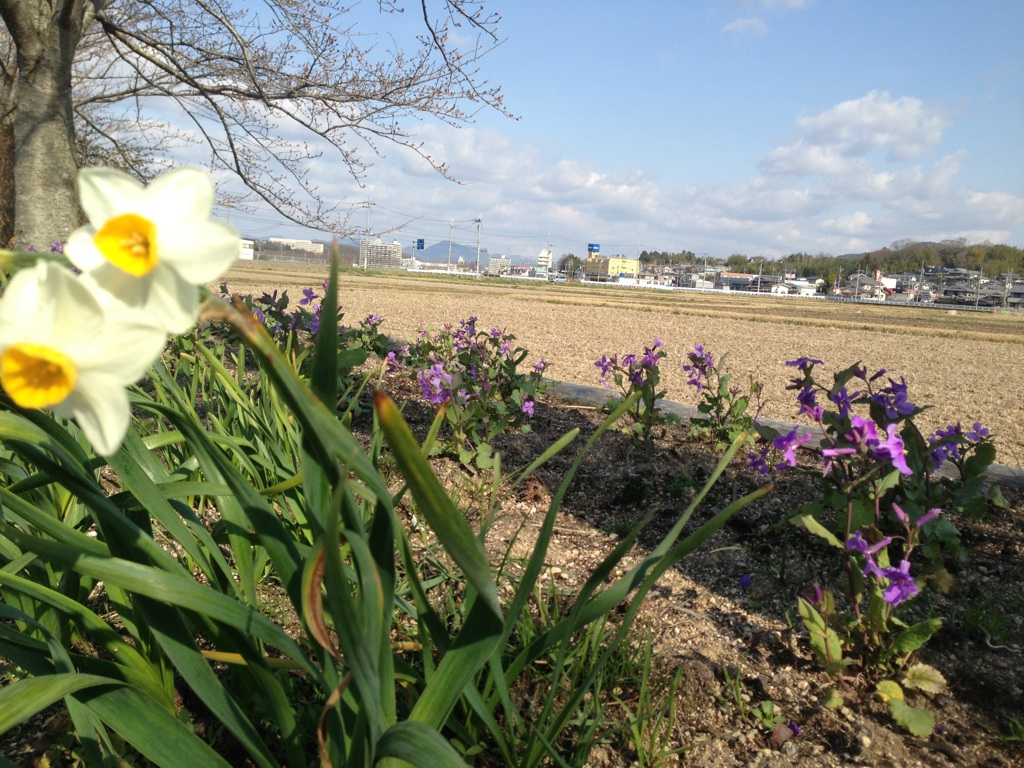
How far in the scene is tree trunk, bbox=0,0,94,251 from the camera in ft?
19.6

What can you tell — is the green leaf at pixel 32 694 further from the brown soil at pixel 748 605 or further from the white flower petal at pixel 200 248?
the brown soil at pixel 748 605

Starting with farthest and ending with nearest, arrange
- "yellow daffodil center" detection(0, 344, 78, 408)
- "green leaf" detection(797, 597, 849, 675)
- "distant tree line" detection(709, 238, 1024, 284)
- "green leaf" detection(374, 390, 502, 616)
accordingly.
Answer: "distant tree line" detection(709, 238, 1024, 284)
"green leaf" detection(797, 597, 849, 675)
"green leaf" detection(374, 390, 502, 616)
"yellow daffodil center" detection(0, 344, 78, 408)

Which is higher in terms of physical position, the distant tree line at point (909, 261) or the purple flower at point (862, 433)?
the distant tree line at point (909, 261)

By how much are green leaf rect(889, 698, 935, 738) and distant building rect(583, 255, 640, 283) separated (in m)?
92.0

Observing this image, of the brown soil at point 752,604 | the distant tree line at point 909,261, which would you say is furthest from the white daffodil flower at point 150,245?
the distant tree line at point 909,261

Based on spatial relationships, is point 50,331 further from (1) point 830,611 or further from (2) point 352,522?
(1) point 830,611

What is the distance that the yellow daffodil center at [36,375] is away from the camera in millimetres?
430

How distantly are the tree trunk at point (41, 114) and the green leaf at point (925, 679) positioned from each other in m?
6.66

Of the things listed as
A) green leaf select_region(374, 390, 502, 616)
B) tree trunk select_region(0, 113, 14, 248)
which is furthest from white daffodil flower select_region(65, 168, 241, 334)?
tree trunk select_region(0, 113, 14, 248)

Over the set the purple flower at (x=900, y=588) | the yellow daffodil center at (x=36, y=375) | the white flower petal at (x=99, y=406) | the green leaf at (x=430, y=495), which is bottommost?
the purple flower at (x=900, y=588)

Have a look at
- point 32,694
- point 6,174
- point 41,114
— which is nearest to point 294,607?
point 32,694

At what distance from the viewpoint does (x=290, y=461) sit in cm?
179

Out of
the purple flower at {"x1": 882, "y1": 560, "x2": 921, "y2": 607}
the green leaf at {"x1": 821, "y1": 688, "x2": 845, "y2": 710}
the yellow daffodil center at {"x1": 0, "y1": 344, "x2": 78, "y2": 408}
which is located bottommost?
the green leaf at {"x1": 821, "y1": 688, "x2": 845, "y2": 710}

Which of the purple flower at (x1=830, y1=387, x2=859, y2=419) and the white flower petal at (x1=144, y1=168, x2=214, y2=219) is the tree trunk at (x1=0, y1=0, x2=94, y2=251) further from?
the white flower petal at (x1=144, y1=168, x2=214, y2=219)
